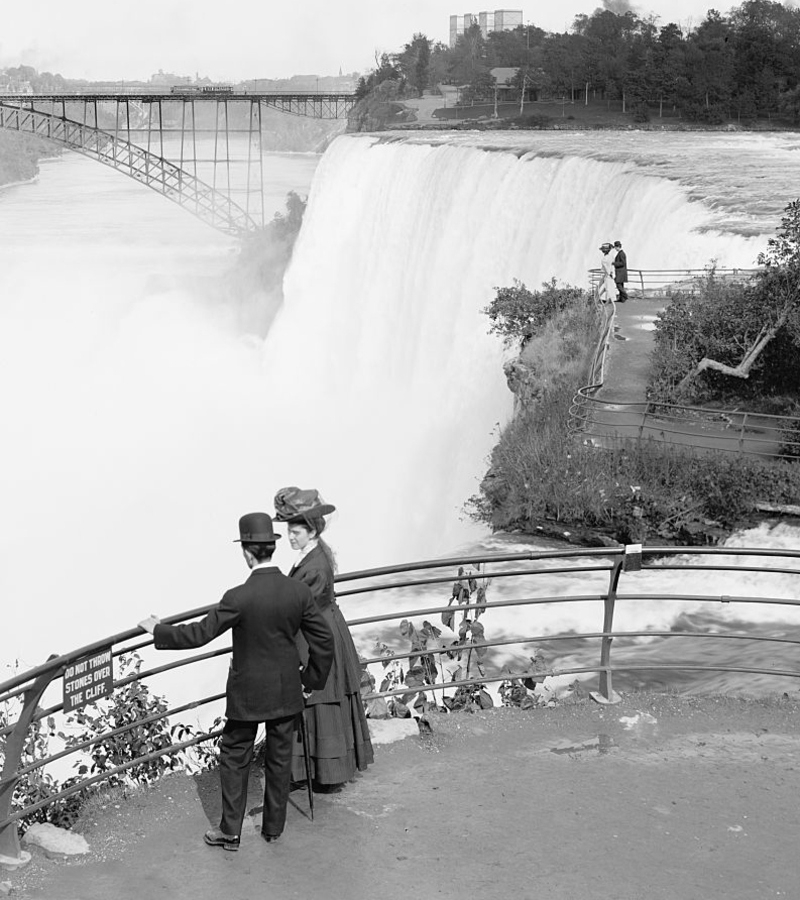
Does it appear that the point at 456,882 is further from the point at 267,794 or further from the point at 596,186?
the point at 596,186

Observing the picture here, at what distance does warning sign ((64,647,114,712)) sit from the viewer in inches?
205

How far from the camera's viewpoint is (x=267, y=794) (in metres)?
5.43

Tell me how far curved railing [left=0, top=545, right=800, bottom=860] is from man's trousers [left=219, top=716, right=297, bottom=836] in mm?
318

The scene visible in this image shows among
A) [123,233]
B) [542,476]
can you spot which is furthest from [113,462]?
[123,233]

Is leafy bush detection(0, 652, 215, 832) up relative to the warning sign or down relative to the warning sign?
down

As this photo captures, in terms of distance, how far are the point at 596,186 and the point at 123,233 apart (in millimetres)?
64626

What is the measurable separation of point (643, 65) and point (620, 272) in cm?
6603

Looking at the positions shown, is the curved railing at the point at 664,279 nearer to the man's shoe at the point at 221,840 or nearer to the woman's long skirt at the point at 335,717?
the woman's long skirt at the point at 335,717

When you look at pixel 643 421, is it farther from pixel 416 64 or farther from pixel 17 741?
pixel 416 64

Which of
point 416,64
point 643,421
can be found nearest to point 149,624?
point 643,421

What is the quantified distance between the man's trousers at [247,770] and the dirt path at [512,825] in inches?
5.6

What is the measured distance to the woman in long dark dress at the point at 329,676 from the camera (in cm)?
553

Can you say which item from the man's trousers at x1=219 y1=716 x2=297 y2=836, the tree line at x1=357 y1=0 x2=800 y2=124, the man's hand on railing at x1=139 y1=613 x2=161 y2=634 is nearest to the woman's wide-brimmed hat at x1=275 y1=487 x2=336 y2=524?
the man's hand on railing at x1=139 y1=613 x2=161 y2=634

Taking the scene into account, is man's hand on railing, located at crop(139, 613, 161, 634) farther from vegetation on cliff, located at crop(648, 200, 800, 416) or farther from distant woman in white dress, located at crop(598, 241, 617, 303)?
distant woman in white dress, located at crop(598, 241, 617, 303)
